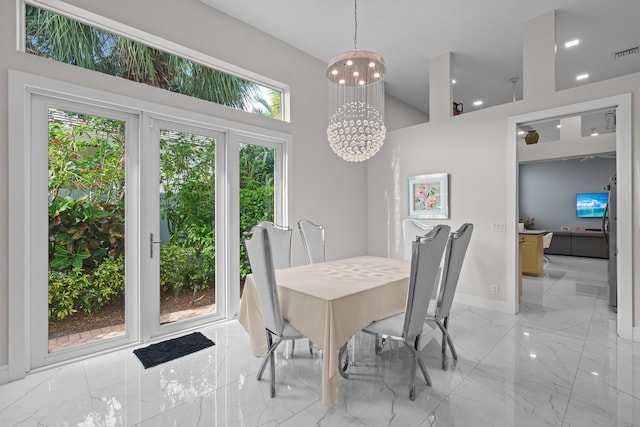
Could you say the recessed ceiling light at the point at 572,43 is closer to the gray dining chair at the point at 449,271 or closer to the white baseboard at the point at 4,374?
the gray dining chair at the point at 449,271

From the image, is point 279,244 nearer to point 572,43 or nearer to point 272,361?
point 272,361

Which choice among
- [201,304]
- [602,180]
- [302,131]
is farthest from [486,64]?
[602,180]

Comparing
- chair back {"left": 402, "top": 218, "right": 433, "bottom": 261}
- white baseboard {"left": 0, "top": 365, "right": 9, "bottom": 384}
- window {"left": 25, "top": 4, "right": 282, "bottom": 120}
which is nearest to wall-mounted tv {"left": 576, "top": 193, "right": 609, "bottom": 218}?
chair back {"left": 402, "top": 218, "right": 433, "bottom": 261}

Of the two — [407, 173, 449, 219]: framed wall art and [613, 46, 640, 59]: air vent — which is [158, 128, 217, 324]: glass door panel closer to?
[407, 173, 449, 219]: framed wall art

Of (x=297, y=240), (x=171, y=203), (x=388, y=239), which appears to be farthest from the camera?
(x=388, y=239)

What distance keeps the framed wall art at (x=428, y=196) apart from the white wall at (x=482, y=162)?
0.29ft

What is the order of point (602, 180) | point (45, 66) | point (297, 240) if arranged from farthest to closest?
1. point (602, 180)
2. point (297, 240)
3. point (45, 66)

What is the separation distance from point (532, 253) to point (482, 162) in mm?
2974

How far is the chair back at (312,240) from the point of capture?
3.38m

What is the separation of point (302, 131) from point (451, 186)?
2.22m

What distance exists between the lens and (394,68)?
4.60m

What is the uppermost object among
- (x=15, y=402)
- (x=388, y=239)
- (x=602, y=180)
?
(x=602, y=180)

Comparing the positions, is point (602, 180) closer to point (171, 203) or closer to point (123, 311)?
point (171, 203)

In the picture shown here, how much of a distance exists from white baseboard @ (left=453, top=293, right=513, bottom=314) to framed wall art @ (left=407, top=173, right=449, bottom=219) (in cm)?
112
